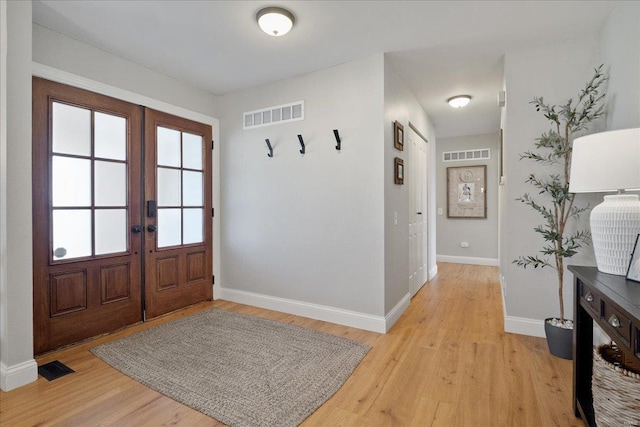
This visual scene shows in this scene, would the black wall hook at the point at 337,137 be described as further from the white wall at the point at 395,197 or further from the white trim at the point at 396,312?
the white trim at the point at 396,312

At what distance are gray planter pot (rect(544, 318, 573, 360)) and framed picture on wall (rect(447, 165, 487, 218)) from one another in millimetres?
4048

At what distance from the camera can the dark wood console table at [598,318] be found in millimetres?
1070

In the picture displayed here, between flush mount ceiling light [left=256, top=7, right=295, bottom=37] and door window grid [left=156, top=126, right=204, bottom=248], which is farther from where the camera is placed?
door window grid [left=156, top=126, right=204, bottom=248]

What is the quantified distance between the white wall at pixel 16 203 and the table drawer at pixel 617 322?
3152 millimetres

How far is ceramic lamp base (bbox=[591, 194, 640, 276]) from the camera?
154 centimetres

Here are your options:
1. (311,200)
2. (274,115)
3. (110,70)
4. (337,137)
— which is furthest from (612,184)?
(110,70)

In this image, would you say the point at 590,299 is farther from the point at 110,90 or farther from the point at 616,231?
the point at 110,90

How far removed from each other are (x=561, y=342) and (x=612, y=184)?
1.47 metres

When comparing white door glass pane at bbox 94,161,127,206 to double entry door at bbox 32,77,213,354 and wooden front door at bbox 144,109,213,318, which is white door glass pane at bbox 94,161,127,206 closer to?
double entry door at bbox 32,77,213,354

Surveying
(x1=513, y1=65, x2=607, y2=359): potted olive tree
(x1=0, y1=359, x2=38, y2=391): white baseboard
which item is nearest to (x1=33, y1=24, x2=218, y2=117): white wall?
(x1=0, y1=359, x2=38, y2=391): white baseboard

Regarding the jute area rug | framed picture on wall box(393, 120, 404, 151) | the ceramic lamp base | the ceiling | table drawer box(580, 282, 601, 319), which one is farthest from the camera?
framed picture on wall box(393, 120, 404, 151)

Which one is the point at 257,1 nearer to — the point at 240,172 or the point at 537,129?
the point at 240,172

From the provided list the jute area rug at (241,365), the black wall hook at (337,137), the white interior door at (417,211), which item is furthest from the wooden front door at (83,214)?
the white interior door at (417,211)

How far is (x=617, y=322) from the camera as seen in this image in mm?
1168
